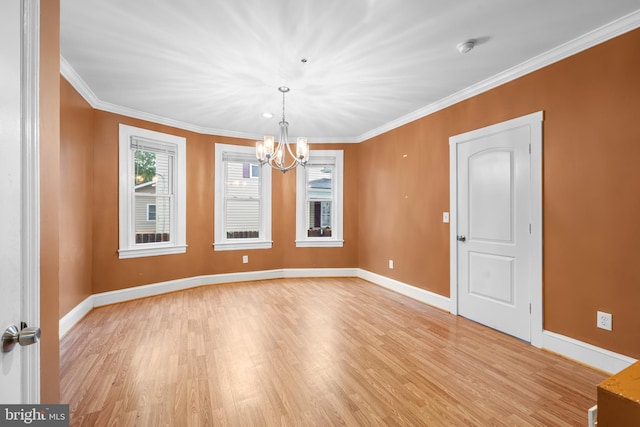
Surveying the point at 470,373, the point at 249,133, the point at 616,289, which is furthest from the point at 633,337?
the point at 249,133

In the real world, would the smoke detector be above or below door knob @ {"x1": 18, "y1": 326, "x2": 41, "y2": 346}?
above

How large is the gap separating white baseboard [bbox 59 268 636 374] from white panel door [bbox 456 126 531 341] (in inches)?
12.0

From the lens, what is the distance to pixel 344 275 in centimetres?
555

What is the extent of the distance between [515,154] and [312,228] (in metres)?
3.53

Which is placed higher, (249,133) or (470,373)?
(249,133)

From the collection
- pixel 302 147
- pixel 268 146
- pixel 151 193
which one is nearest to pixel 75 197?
pixel 151 193

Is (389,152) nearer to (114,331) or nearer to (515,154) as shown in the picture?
(515,154)

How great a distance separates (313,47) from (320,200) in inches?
130

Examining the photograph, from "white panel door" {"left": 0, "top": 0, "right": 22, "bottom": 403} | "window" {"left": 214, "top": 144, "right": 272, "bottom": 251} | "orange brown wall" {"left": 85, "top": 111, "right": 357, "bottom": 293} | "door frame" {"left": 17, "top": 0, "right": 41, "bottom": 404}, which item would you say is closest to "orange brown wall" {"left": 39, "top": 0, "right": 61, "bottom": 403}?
"door frame" {"left": 17, "top": 0, "right": 41, "bottom": 404}

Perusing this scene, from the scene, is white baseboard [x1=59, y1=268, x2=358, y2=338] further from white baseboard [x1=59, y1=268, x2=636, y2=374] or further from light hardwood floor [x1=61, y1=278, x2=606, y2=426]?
light hardwood floor [x1=61, y1=278, x2=606, y2=426]

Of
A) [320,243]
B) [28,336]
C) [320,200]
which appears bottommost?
[320,243]

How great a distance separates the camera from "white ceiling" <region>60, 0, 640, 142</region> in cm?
208

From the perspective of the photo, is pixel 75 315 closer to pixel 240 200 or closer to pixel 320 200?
pixel 240 200

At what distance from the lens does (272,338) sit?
114 inches
